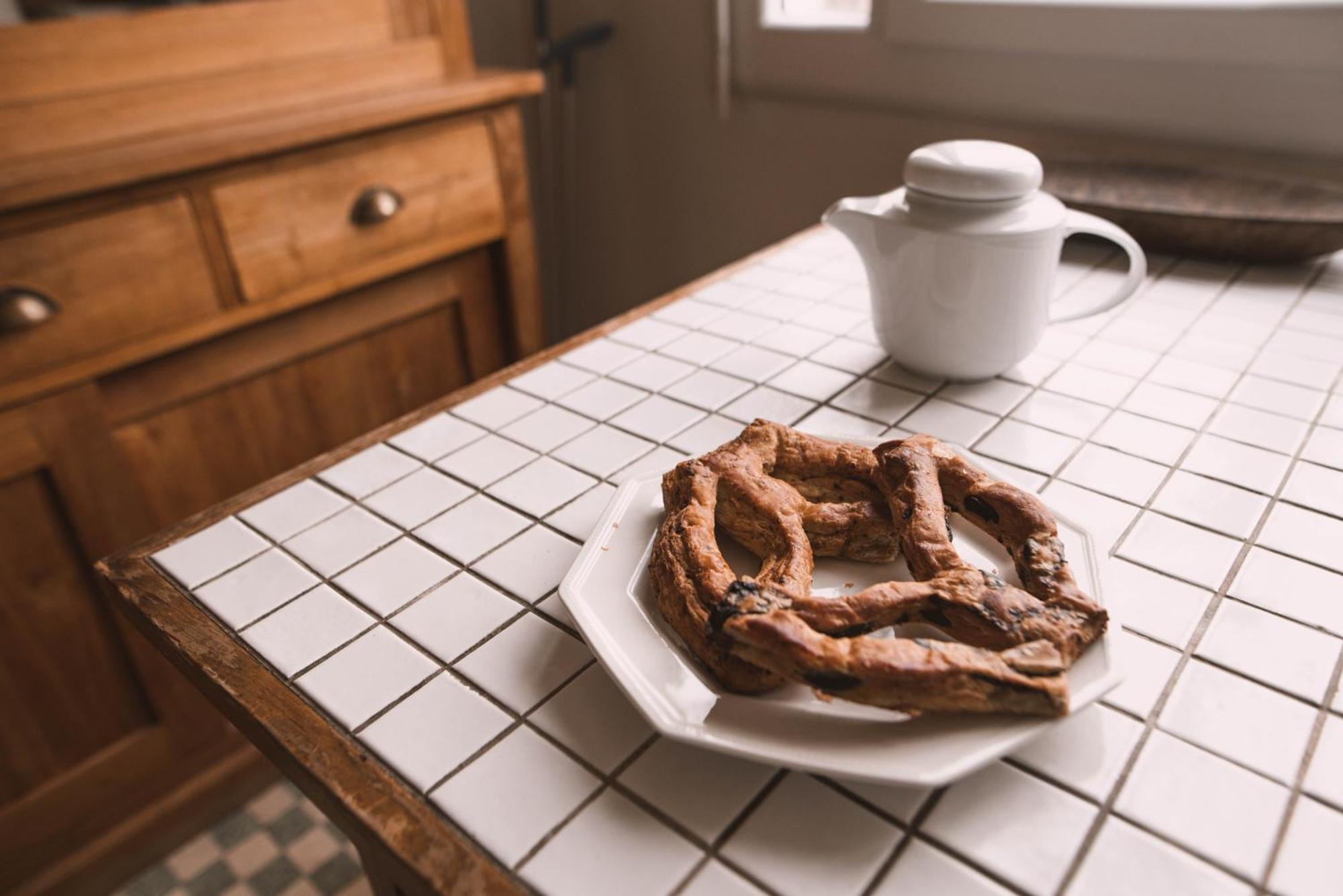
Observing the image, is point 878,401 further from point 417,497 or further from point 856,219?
point 417,497

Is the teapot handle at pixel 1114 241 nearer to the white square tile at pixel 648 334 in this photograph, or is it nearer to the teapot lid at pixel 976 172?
the teapot lid at pixel 976 172

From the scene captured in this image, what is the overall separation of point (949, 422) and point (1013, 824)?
390 millimetres

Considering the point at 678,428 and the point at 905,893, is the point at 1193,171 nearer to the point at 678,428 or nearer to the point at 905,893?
the point at 678,428

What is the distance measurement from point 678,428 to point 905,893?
43cm

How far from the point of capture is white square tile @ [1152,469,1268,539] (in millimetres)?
603

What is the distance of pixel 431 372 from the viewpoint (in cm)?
153

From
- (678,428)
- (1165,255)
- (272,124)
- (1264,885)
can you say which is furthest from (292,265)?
(1264,885)

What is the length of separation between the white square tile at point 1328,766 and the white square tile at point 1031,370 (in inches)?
15.7

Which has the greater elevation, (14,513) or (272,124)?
(272,124)

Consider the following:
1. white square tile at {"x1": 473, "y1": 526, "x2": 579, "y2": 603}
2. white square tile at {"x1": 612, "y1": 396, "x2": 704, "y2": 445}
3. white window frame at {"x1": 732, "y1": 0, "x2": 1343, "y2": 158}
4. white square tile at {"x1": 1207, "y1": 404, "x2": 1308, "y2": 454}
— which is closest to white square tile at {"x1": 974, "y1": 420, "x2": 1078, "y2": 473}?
white square tile at {"x1": 1207, "y1": 404, "x2": 1308, "y2": 454}

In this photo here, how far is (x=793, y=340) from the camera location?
0.90 metres

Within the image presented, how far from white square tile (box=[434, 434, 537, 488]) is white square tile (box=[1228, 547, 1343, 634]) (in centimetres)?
50

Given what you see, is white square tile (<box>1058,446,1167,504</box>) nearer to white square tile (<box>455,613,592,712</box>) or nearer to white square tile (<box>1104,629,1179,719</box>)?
white square tile (<box>1104,629,1179,719</box>)

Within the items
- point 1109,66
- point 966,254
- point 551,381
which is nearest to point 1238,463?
point 966,254
